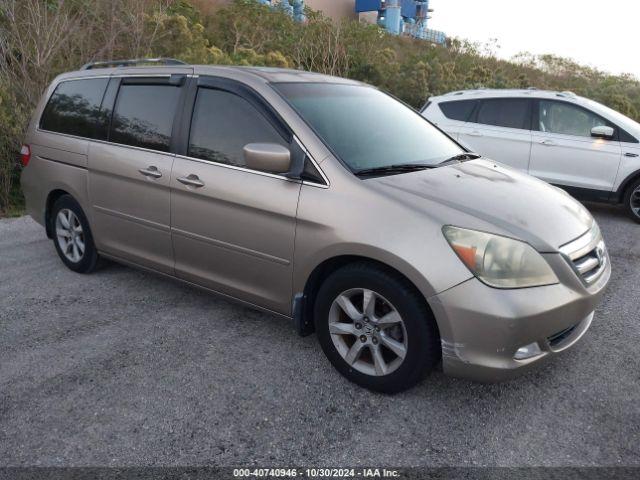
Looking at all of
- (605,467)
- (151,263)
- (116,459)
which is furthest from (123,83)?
(605,467)

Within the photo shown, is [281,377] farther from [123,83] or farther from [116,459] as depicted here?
[123,83]

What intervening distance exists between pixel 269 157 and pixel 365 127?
0.82 m

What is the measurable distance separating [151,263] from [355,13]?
32982 millimetres

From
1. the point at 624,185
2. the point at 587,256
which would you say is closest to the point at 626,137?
the point at 624,185

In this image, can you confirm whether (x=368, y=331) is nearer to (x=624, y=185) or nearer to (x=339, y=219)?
(x=339, y=219)

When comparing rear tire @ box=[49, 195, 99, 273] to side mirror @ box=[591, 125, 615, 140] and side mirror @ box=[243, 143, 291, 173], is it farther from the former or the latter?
side mirror @ box=[591, 125, 615, 140]

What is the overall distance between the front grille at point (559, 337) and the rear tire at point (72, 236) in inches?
143

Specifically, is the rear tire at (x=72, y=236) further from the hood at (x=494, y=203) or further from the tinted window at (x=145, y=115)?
the hood at (x=494, y=203)

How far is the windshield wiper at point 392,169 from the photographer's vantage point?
3.28m

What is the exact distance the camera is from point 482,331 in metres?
2.74

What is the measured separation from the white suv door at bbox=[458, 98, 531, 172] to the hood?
4.55 meters

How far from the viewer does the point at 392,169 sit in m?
3.42

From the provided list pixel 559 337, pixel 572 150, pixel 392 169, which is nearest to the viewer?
pixel 559 337

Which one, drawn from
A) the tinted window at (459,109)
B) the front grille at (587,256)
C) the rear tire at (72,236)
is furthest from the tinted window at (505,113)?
the rear tire at (72,236)
